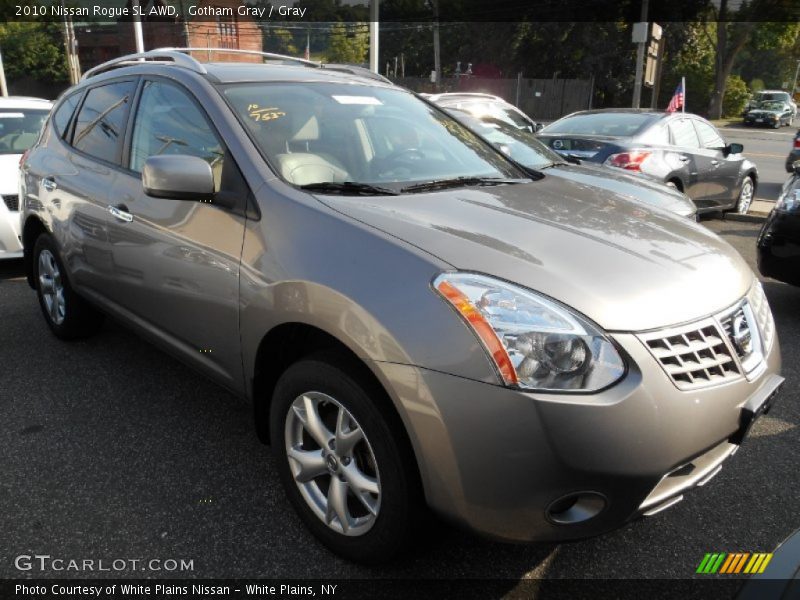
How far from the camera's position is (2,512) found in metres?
2.47

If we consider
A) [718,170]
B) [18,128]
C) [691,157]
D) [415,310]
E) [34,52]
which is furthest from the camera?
[34,52]

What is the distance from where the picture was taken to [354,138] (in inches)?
112

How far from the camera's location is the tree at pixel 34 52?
44.5 m

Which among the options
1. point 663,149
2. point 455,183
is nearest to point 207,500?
point 455,183

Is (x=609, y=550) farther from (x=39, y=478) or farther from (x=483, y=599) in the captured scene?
(x=39, y=478)

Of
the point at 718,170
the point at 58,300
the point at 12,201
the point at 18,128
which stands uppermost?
the point at 18,128

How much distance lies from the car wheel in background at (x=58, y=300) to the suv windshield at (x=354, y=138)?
6.56 feet

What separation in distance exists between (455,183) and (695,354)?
128 centimetres

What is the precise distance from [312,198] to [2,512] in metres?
1.73

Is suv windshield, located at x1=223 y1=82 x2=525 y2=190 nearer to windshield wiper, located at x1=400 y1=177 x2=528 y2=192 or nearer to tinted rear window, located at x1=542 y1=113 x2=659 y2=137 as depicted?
windshield wiper, located at x1=400 y1=177 x2=528 y2=192

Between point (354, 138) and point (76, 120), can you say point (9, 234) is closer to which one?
point (76, 120)

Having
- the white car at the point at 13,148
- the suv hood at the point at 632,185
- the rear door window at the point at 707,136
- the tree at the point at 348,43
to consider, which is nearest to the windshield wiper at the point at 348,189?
the suv hood at the point at 632,185

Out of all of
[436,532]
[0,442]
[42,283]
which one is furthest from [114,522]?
[42,283]

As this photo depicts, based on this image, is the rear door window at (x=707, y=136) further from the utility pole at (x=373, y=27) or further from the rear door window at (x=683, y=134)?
the utility pole at (x=373, y=27)
